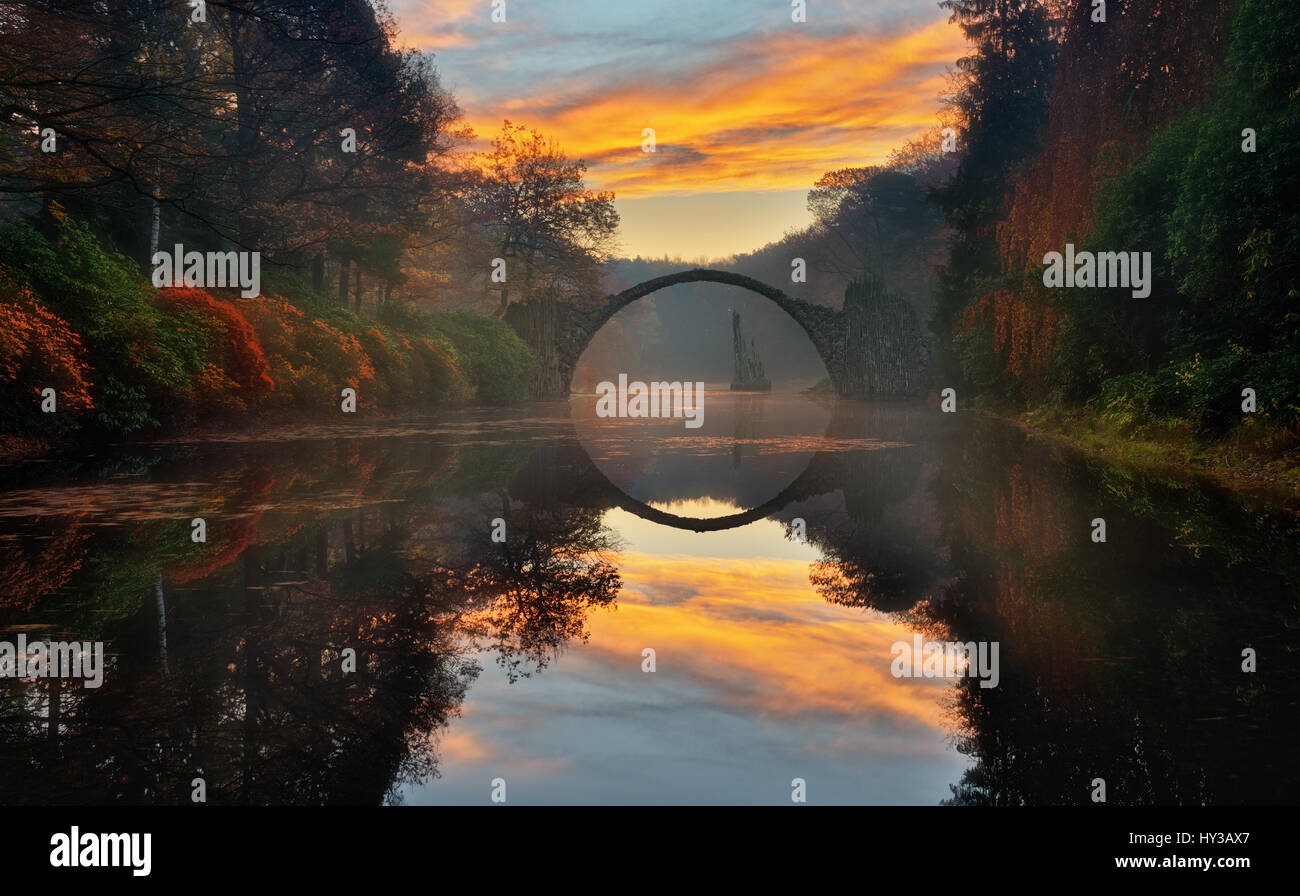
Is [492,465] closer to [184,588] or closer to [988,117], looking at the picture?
[184,588]

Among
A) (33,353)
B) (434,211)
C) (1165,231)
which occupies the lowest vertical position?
(33,353)

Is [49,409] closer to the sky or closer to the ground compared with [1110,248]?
closer to the ground

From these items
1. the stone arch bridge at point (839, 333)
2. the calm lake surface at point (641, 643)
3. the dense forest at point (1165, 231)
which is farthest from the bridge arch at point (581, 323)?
the calm lake surface at point (641, 643)

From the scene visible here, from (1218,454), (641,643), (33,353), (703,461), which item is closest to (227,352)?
(33,353)

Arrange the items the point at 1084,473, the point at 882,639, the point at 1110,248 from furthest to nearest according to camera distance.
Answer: the point at 1110,248 < the point at 1084,473 < the point at 882,639

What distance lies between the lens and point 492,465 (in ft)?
53.7

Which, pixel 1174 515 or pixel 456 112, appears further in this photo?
pixel 456 112

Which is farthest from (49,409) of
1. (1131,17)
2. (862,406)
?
(862,406)

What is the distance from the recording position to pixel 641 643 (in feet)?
19.2

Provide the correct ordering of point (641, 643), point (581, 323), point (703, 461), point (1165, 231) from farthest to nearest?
point (581, 323), point (703, 461), point (1165, 231), point (641, 643)

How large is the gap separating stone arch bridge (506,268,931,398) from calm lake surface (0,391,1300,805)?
33388 millimetres

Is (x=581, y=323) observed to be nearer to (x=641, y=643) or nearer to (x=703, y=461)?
(x=703, y=461)

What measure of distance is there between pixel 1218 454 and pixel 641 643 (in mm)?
12364
